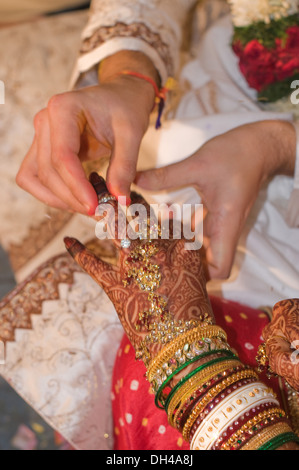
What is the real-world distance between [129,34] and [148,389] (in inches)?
34.7

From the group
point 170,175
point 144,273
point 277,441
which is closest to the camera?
point 277,441

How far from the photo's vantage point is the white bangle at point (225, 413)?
59 cm

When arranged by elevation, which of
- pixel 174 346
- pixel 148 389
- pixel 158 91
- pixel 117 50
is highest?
pixel 117 50

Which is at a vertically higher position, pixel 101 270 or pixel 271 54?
pixel 271 54

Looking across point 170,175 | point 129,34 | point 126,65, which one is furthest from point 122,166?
point 129,34

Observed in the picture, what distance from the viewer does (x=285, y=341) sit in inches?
26.1

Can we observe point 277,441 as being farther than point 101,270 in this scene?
No

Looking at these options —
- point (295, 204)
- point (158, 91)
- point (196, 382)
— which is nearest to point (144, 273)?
point (196, 382)

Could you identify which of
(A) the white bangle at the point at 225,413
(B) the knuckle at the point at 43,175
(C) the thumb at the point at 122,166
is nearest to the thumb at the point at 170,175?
(C) the thumb at the point at 122,166

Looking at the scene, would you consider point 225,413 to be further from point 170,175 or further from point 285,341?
point 170,175

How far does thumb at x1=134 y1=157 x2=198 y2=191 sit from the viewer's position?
94 cm

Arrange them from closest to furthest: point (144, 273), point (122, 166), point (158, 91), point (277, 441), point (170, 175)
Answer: point (277, 441), point (144, 273), point (122, 166), point (170, 175), point (158, 91)

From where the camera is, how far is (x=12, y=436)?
1347 millimetres

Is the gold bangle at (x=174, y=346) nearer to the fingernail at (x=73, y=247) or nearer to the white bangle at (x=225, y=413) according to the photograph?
the white bangle at (x=225, y=413)
